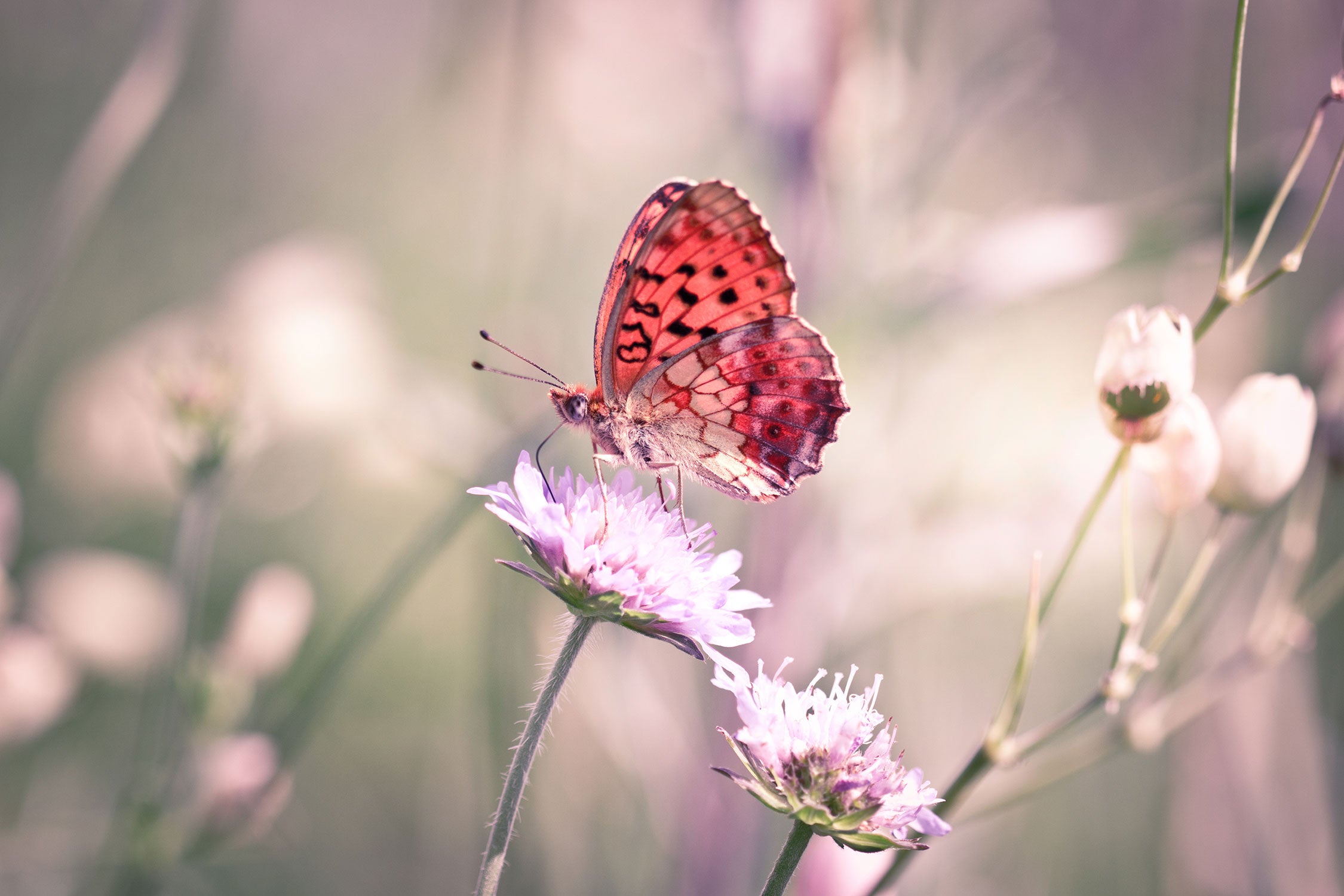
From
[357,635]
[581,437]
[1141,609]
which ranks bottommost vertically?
[357,635]

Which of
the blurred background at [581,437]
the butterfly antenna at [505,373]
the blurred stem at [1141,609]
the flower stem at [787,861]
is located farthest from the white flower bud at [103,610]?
the blurred stem at [1141,609]

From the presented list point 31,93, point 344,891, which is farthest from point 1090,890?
point 31,93

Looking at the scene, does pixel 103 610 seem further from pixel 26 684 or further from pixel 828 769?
pixel 828 769

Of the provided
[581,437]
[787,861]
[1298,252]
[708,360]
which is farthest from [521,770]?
[581,437]

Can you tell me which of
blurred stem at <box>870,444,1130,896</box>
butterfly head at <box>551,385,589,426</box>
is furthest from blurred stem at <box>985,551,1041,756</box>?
butterfly head at <box>551,385,589,426</box>

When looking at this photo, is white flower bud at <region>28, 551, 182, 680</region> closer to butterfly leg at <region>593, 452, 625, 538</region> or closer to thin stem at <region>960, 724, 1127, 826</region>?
butterfly leg at <region>593, 452, 625, 538</region>
